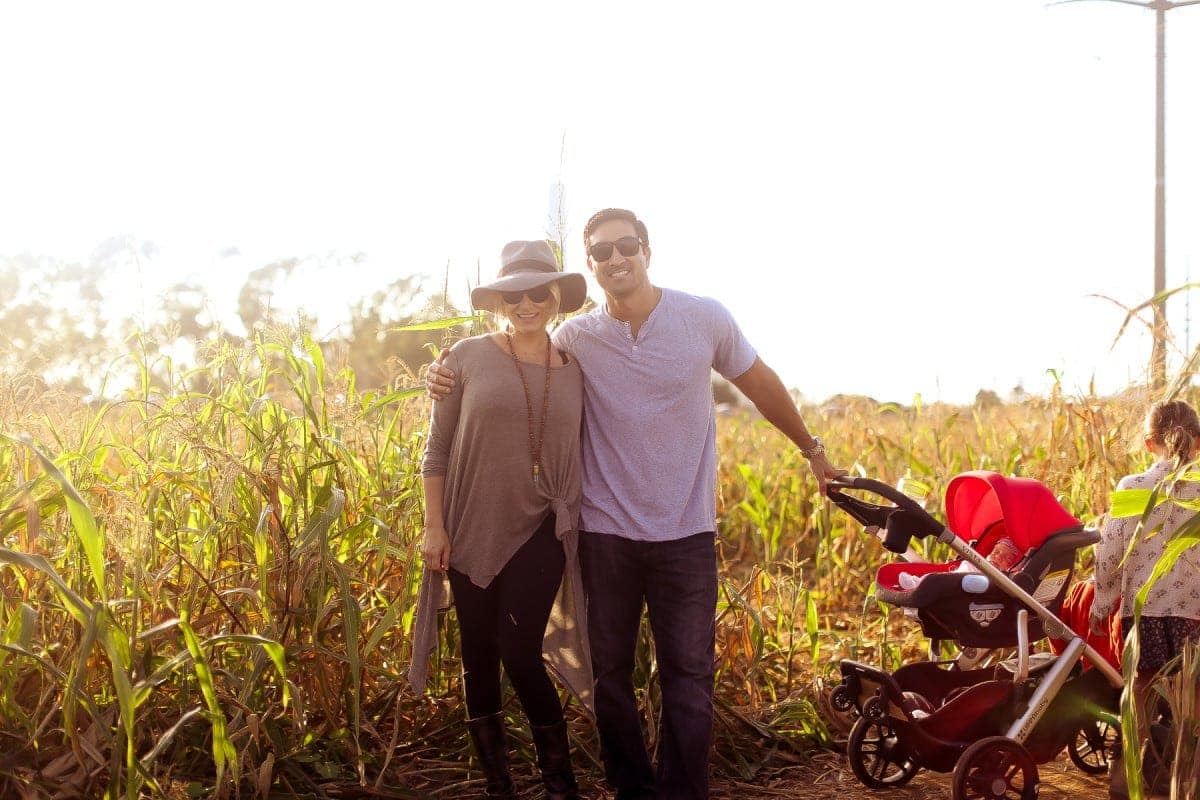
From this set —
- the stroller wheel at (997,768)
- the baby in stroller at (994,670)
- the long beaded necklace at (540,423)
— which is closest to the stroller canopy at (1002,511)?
the baby in stroller at (994,670)

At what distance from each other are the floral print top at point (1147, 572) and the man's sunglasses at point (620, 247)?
1714 millimetres

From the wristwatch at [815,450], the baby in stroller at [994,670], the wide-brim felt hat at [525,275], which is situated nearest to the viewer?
the wide-brim felt hat at [525,275]

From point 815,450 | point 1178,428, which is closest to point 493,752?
point 815,450

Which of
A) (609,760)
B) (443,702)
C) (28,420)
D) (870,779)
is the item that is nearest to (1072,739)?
(870,779)

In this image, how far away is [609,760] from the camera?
11.5 ft

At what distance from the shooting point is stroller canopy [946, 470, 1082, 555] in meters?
3.62

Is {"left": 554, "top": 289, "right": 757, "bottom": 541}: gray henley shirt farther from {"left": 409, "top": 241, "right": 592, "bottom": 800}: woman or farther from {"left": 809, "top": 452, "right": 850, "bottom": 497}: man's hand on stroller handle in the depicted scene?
{"left": 809, "top": 452, "right": 850, "bottom": 497}: man's hand on stroller handle

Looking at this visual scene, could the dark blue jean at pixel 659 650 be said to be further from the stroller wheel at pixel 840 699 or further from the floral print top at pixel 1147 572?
the floral print top at pixel 1147 572

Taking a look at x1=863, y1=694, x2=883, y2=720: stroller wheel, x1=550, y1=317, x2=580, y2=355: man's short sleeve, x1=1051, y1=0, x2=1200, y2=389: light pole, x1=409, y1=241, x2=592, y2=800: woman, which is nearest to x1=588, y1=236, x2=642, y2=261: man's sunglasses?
x1=409, y1=241, x2=592, y2=800: woman

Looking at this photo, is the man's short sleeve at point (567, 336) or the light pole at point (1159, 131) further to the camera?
the light pole at point (1159, 131)

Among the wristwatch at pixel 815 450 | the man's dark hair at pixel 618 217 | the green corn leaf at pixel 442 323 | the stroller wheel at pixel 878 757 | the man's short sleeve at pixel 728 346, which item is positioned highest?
the man's dark hair at pixel 618 217

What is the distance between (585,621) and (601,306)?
988mm

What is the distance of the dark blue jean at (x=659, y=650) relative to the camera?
344 cm

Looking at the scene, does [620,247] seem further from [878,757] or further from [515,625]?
[878,757]
